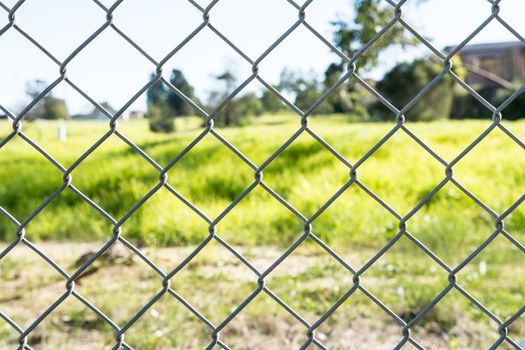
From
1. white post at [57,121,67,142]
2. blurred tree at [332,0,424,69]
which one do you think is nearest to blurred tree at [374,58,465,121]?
blurred tree at [332,0,424,69]

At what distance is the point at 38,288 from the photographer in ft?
9.99

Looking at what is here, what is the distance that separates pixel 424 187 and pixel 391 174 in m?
0.34

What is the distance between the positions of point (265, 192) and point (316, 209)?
19.4 inches

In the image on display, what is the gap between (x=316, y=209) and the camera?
4641 mm

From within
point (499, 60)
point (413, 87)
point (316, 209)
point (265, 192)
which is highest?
point (499, 60)

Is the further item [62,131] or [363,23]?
[363,23]

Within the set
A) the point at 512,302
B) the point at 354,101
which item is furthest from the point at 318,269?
the point at 354,101

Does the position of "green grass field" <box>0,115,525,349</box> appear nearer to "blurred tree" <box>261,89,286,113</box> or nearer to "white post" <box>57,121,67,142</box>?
"white post" <box>57,121,67,142</box>

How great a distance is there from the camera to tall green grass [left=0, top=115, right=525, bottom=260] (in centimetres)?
411

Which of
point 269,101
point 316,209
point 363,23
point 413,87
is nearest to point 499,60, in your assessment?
point 413,87

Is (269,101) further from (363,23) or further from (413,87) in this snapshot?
(413,87)

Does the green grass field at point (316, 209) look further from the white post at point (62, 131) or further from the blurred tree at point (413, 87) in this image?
the blurred tree at point (413, 87)

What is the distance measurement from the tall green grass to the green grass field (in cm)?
1

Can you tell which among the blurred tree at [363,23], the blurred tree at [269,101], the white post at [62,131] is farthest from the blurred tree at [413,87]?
the blurred tree at [269,101]
